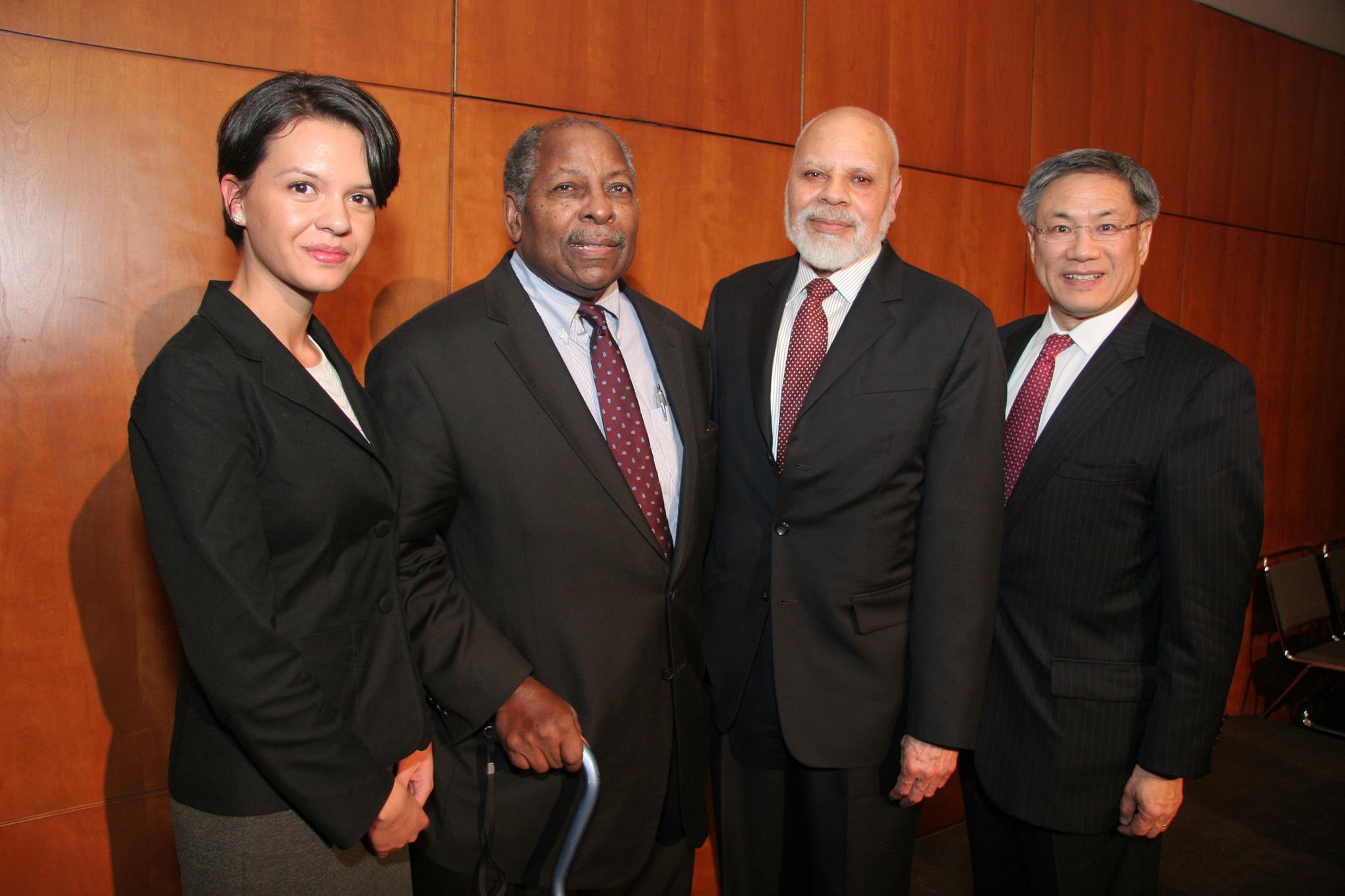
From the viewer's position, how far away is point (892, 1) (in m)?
3.39

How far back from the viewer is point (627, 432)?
6.21 feet

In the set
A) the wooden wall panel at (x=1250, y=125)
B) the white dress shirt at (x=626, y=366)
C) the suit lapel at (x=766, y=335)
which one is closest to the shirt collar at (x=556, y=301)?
the white dress shirt at (x=626, y=366)

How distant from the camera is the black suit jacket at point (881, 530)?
1922 mm

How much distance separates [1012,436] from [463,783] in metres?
1.44

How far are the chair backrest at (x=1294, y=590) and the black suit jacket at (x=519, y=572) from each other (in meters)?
4.07

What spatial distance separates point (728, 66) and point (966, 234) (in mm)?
1289

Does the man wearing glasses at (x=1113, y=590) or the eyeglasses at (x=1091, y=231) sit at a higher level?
the eyeglasses at (x=1091, y=231)

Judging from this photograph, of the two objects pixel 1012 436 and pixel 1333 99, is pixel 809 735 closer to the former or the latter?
pixel 1012 436

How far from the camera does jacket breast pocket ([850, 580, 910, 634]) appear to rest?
196 centimetres

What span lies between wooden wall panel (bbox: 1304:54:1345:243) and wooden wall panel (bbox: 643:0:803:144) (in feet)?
12.3

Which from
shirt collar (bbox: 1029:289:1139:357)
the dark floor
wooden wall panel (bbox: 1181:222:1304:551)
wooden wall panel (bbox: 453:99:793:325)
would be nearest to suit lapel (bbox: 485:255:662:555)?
wooden wall panel (bbox: 453:99:793:325)

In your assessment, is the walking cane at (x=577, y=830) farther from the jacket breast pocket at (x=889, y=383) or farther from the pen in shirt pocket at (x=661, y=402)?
the jacket breast pocket at (x=889, y=383)

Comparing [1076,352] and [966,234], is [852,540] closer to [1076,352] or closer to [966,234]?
[1076,352]

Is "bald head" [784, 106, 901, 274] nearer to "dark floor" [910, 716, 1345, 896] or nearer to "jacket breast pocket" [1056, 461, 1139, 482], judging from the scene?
"jacket breast pocket" [1056, 461, 1139, 482]
